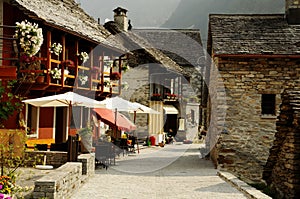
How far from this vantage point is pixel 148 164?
59.9 ft

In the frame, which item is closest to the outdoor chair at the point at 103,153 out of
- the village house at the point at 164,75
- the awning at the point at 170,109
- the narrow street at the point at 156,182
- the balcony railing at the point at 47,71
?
the narrow street at the point at 156,182

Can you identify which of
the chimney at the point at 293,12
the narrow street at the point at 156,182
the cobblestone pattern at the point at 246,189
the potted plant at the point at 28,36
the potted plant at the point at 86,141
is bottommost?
the narrow street at the point at 156,182

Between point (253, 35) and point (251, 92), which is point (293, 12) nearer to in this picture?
point (253, 35)

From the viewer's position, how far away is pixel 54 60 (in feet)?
53.9

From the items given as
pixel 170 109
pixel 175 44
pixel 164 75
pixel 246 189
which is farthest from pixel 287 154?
pixel 175 44

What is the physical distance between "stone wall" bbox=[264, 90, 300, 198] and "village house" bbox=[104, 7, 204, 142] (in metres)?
17.1

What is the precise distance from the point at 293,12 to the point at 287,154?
356 inches

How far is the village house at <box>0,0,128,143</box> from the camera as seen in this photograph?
613 inches

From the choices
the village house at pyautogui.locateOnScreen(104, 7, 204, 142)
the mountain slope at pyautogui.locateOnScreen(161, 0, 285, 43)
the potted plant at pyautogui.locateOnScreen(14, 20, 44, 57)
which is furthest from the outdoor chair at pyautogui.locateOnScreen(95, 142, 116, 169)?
the mountain slope at pyautogui.locateOnScreen(161, 0, 285, 43)

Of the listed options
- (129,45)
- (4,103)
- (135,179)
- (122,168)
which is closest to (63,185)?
(4,103)

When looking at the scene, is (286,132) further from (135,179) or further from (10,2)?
(10,2)

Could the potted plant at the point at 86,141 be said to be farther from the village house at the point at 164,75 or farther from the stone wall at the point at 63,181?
the village house at the point at 164,75

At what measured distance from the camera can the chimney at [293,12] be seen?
2009 cm

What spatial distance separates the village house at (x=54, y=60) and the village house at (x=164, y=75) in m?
6.76
